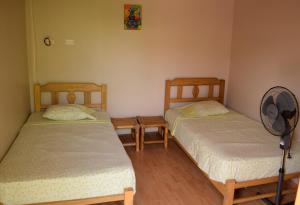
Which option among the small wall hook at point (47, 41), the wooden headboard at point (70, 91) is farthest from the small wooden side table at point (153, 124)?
the small wall hook at point (47, 41)

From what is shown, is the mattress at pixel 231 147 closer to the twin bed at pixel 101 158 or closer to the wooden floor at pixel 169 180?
the twin bed at pixel 101 158

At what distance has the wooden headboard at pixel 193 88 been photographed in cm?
427

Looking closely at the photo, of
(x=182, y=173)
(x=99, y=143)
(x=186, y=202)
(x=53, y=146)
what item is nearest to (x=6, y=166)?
(x=53, y=146)

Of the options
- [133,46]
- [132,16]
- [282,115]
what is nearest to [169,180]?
[282,115]

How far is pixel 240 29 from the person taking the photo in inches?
166

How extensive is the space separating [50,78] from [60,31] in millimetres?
674

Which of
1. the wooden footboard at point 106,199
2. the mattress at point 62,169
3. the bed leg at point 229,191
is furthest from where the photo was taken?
the bed leg at point 229,191

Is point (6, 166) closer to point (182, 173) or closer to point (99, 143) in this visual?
point (99, 143)

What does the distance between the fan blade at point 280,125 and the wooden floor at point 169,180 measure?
2.80ft

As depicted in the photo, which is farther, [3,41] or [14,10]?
[14,10]

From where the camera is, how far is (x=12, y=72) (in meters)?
2.86

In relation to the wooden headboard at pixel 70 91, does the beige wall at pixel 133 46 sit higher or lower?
higher

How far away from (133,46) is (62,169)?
2.35m

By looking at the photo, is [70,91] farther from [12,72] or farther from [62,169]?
[62,169]
